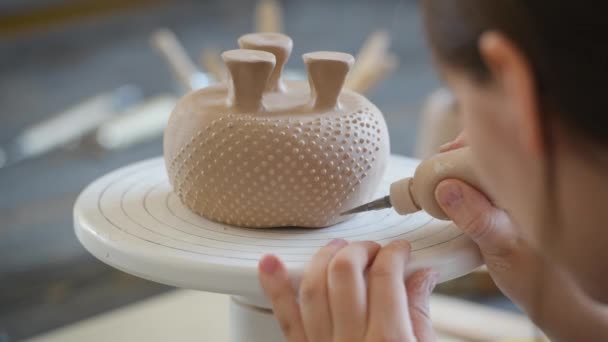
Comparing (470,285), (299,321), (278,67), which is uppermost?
(278,67)

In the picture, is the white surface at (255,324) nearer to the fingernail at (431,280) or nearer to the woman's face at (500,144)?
the fingernail at (431,280)

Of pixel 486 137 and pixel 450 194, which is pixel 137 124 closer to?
pixel 450 194

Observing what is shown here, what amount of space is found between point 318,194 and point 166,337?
0.59 metres

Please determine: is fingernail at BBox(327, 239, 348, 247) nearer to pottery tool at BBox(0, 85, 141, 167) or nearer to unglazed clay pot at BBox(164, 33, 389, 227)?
unglazed clay pot at BBox(164, 33, 389, 227)

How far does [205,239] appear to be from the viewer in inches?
24.2

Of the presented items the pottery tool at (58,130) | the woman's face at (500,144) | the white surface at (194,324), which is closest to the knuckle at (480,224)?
the woman's face at (500,144)

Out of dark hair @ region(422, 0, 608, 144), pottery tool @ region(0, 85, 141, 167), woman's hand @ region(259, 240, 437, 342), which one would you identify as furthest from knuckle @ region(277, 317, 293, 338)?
pottery tool @ region(0, 85, 141, 167)

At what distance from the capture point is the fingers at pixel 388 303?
0.53 meters

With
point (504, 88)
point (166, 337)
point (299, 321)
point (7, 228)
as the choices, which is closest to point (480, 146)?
point (504, 88)

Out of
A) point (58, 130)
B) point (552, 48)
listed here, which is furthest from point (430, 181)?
point (58, 130)

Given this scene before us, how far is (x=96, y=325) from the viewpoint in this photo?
1178mm

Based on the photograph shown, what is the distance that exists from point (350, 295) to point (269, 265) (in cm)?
6

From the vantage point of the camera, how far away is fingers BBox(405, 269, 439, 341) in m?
0.57

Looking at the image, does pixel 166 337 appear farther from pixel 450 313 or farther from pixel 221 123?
pixel 221 123
